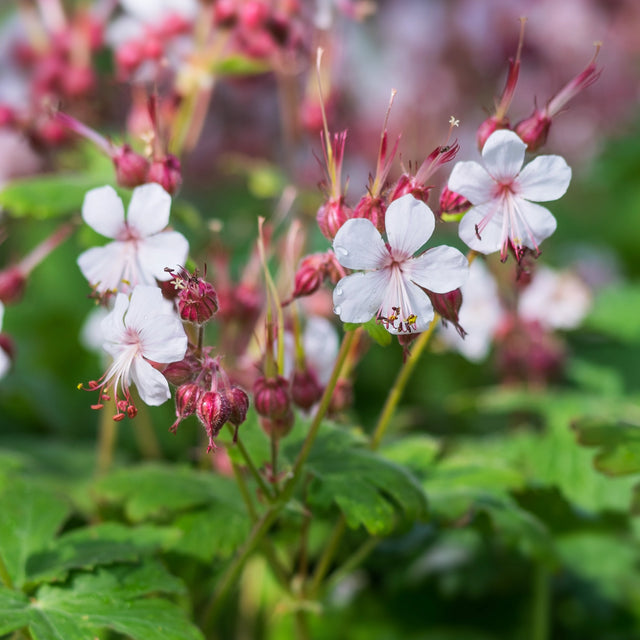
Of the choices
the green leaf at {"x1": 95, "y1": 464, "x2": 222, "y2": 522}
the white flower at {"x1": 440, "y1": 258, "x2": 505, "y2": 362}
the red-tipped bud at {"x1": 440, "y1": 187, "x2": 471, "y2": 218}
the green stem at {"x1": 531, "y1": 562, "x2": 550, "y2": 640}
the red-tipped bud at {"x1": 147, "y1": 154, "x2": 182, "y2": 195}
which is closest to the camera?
the red-tipped bud at {"x1": 440, "y1": 187, "x2": 471, "y2": 218}

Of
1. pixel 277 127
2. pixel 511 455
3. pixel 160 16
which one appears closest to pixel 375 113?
pixel 277 127

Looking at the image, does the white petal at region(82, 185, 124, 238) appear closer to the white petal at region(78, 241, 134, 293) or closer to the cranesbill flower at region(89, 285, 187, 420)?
the white petal at region(78, 241, 134, 293)

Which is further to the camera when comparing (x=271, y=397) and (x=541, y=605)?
(x=541, y=605)

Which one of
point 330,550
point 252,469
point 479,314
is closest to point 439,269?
point 252,469

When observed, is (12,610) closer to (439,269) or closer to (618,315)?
(439,269)

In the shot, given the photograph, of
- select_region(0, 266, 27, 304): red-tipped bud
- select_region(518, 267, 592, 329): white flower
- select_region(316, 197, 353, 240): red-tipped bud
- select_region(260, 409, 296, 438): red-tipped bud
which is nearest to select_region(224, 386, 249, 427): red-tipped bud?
select_region(260, 409, 296, 438): red-tipped bud

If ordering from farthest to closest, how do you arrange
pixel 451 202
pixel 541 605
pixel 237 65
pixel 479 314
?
1. pixel 479 314
2. pixel 237 65
3. pixel 541 605
4. pixel 451 202

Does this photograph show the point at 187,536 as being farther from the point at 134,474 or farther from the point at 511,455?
the point at 511,455
